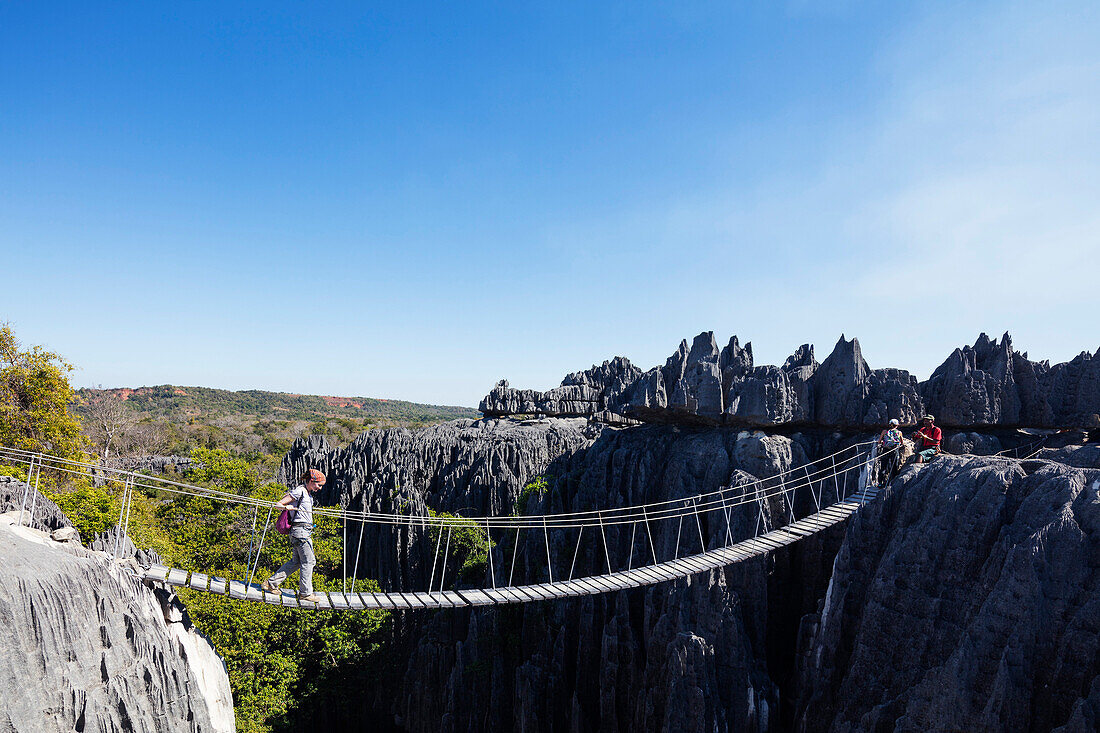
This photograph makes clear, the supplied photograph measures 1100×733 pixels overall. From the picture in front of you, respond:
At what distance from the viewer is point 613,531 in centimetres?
1908

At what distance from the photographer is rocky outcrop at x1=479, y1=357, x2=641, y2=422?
3744cm

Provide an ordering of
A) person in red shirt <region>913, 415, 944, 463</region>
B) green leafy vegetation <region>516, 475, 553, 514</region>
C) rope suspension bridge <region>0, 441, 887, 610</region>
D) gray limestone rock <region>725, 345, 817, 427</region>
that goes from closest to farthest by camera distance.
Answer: rope suspension bridge <region>0, 441, 887, 610</region>
person in red shirt <region>913, 415, 944, 463</region>
gray limestone rock <region>725, 345, 817, 427</region>
green leafy vegetation <region>516, 475, 553, 514</region>

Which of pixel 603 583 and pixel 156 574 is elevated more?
pixel 156 574

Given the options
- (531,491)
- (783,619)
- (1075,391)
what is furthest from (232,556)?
(1075,391)

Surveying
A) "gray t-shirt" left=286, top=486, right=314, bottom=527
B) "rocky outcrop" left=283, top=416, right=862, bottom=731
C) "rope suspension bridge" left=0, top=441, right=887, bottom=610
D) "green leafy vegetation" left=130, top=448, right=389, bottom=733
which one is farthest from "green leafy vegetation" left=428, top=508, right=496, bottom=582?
"gray t-shirt" left=286, top=486, right=314, bottom=527

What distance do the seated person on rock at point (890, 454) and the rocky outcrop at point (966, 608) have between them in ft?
3.21

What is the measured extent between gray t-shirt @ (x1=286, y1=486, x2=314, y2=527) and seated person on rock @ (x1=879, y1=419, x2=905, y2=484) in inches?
404

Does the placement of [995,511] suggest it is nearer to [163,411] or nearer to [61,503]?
[61,503]

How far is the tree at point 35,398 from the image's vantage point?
1828 cm

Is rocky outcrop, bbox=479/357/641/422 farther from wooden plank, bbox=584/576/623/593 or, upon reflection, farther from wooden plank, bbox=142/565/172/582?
wooden plank, bbox=142/565/172/582

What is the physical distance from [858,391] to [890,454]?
16.5ft

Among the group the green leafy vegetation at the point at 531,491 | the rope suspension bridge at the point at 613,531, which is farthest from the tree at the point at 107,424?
the green leafy vegetation at the point at 531,491

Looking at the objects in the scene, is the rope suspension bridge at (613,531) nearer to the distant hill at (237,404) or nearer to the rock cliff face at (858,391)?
the rock cliff face at (858,391)

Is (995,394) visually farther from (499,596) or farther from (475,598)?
(475,598)
